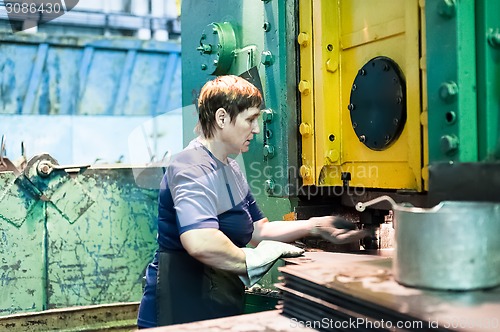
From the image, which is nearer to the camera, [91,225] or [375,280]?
[375,280]

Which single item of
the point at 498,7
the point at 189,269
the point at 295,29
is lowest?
the point at 189,269

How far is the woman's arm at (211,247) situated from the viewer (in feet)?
4.90

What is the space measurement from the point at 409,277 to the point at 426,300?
0.30 ft

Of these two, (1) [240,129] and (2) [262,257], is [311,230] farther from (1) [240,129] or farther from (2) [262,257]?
(1) [240,129]

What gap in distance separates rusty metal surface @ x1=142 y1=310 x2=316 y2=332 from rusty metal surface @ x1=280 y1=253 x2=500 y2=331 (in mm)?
84

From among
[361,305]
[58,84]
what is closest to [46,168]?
[361,305]

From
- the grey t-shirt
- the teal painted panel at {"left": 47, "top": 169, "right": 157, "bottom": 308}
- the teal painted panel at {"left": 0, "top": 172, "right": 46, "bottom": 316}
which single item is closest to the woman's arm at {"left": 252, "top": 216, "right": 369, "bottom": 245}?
the grey t-shirt

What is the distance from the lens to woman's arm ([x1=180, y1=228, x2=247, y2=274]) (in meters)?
1.49

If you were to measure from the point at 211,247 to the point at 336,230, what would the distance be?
448mm

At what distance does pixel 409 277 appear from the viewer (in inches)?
44.5

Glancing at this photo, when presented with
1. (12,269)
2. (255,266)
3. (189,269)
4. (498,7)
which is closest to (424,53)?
(498,7)

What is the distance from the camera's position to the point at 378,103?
158 centimetres

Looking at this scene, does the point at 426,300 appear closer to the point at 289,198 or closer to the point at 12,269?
the point at 289,198

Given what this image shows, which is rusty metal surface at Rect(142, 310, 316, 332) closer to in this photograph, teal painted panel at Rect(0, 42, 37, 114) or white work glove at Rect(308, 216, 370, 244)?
white work glove at Rect(308, 216, 370, 244)
